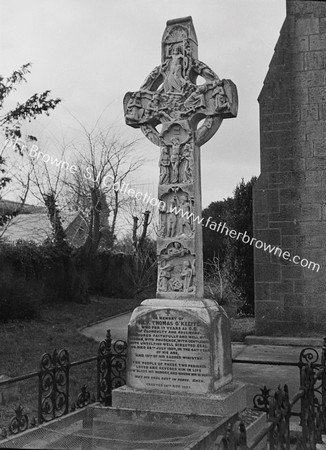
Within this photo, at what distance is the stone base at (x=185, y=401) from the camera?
4.62 m

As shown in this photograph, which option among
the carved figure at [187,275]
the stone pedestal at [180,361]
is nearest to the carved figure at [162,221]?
the carved figure at [187,275]

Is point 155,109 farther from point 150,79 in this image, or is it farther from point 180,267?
point 180,267

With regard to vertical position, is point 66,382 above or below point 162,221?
below

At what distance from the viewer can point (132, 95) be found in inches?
222

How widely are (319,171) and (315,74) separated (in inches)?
74.9

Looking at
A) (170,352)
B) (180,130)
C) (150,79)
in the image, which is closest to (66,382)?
(170,352)

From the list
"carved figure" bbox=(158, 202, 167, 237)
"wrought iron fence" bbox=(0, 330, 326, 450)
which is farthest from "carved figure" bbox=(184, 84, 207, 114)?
"wrought iron fence" bbox=(0, 330, 326, 450)

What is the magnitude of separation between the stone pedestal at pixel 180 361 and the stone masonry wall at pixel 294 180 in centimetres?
560

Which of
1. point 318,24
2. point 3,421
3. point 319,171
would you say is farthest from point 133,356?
point 318,24

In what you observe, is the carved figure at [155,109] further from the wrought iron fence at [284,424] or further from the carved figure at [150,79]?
the wrought iron fence at [284,424]

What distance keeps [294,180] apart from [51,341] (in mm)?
6255

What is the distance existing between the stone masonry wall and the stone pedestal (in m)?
5.60

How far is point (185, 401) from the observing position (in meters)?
4.72

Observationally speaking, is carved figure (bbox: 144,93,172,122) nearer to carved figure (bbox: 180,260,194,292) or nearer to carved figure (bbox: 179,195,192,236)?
carved figure (bbox: 179,195,192,236)
